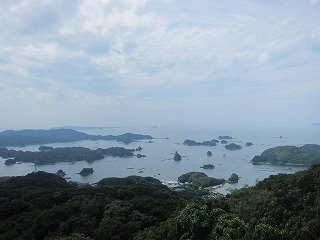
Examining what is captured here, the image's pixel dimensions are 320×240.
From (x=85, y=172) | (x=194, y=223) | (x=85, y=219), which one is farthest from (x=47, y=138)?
(x=194, y=223)

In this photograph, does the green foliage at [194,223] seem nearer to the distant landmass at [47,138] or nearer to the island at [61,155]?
the island at [61,155]

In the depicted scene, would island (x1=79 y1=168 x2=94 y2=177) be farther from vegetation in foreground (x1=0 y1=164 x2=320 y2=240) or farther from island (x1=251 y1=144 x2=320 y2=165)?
vegetation in foreground (x1=0 y1=164 x2=320 y2=240)

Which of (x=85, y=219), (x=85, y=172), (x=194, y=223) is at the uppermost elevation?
(x=194, y=223)

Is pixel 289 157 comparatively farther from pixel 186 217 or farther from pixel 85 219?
pixel 186 217

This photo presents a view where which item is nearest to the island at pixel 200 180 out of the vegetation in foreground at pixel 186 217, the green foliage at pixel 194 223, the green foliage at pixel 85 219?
the vegetation in foreground at pixel 186 217

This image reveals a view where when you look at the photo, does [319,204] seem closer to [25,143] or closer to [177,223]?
[177,223]
